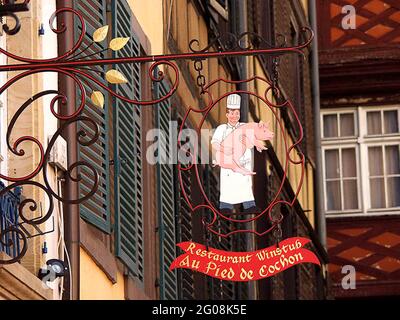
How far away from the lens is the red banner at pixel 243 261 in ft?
28.3

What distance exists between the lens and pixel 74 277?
10602mm

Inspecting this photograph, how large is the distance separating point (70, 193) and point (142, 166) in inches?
99.9

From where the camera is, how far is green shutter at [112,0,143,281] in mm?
12148

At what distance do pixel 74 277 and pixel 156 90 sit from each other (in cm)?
333

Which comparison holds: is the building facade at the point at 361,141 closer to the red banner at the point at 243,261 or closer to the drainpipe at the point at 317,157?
the drainpipe at the point at 317,157

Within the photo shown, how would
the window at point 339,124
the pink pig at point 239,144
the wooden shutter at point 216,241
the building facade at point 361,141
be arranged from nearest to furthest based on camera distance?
1. the pink pig at point 239,144
2. the wooden shutter at point 216,241
3. the building facade at point 361,141
4. the window at point 339,124

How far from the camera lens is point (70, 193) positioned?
10.6 meters

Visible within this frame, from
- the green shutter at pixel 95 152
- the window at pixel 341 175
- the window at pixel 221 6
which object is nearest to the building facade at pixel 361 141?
the window at pixel 341 175

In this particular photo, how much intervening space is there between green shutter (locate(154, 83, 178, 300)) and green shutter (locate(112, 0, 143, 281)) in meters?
0.60

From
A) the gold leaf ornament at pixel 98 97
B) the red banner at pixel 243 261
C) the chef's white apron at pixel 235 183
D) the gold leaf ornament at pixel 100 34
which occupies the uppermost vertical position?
the gold leaf ornament at pixel 100 34

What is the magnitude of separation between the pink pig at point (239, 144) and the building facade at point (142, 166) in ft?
0.86

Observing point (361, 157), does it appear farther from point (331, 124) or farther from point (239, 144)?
point (239, 144)

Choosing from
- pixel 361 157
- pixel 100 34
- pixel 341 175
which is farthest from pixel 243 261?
pixel 341 175
